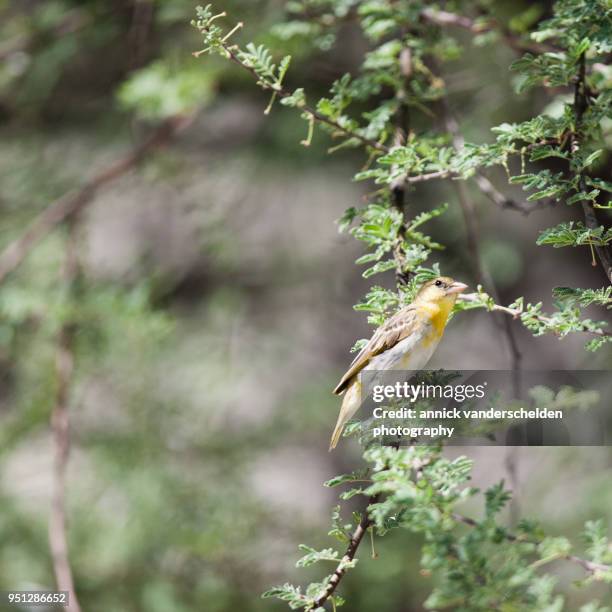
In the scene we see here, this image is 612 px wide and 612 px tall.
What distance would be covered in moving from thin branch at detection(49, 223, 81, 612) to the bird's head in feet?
2.91

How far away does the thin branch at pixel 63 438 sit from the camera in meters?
1.46

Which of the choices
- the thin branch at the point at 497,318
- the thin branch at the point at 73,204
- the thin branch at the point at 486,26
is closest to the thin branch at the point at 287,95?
the thin branch at the point at 497,318

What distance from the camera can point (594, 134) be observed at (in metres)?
0.88

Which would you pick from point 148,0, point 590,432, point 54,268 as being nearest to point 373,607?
point 54,268

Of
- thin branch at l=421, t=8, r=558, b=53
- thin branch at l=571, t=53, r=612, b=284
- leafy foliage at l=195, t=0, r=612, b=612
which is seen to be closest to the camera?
leafy foliage at l=195, t=0, r=612, b=612

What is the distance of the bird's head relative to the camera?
87 cm

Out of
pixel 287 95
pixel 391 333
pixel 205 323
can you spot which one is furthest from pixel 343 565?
pixel 205 323

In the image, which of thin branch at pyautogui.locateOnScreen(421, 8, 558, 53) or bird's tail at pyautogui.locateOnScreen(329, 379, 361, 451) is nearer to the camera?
bird's tail at pyautogui.locateOnScreen(329, 379, 361, 451)

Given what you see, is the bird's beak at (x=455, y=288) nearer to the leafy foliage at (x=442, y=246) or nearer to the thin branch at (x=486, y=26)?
the leafy foliage at (x=442, y=246)

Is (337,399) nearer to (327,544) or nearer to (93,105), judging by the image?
(327,544)

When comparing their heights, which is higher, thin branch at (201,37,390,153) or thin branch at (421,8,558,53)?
thin branch at (421,8,558,53)

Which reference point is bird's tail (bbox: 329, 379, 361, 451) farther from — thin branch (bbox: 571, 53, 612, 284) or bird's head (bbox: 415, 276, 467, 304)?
thin branch (bbox: 571, 53, 612, 284)

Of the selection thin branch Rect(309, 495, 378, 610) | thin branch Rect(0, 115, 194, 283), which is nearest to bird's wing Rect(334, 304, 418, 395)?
thin branch Rect(309, 495, 378, 610)

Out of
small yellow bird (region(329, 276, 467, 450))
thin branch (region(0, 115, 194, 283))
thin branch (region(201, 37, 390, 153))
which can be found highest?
thin branch (region(0, 115, 194, 283))
